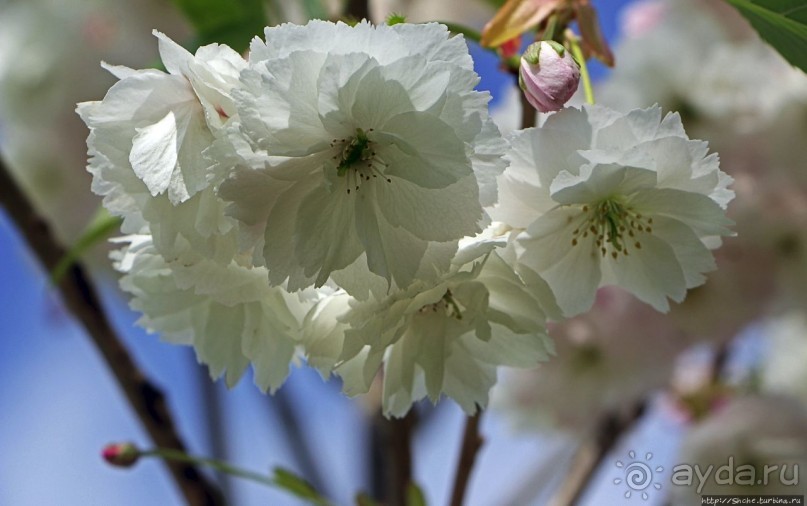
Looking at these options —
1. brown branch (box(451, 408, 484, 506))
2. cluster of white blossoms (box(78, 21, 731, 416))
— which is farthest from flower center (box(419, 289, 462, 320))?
brown branch (box(451, 408, 484, 506))

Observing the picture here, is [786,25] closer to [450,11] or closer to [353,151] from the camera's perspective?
[353,151]

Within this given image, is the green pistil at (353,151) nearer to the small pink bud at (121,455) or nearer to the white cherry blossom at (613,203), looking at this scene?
the white cherry blossom at (613,203)

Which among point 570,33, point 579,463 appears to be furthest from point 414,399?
point 579,463

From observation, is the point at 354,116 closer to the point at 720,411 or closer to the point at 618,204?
the point at 618,204

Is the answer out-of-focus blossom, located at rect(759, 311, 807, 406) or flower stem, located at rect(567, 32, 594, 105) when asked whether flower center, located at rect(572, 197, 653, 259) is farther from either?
out-of-focus blossom, located at rect(759, 311, 807, 406)

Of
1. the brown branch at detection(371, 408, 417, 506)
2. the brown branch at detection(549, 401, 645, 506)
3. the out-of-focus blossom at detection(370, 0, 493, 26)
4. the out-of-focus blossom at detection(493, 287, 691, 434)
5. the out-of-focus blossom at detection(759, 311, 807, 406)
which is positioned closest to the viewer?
the brown branch at detection(371, 408, 417, 506)
